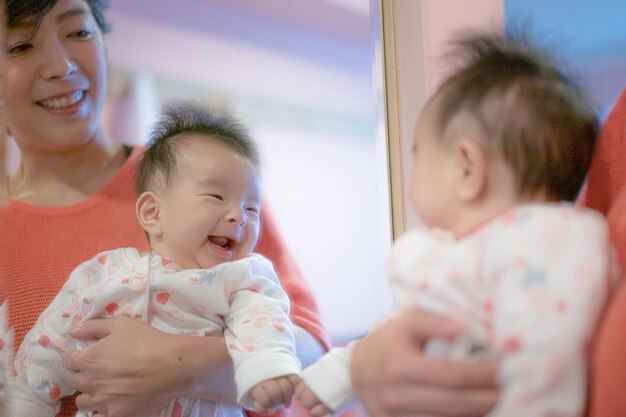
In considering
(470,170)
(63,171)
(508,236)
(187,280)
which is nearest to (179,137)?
(187,280)

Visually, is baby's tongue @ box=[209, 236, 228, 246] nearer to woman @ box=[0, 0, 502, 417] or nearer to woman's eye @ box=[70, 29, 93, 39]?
woman @ box=[0, 0, 502, 417]

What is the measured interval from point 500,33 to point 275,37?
983mm

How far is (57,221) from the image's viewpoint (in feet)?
4.88

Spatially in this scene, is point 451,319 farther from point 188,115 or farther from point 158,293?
point 188,115

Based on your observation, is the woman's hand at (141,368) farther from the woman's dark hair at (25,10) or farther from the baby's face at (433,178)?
the woman's dark hair at (25,10)

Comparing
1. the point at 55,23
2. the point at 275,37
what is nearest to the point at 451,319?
the point at 55,23

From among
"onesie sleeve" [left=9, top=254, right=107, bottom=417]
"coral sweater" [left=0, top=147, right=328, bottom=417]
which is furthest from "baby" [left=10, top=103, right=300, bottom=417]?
"coral sweater" [left=0, top=147, right=328, bottom=417]

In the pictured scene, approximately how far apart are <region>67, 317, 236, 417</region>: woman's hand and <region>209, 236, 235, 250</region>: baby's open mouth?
0.61ft

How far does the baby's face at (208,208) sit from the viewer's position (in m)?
1.24

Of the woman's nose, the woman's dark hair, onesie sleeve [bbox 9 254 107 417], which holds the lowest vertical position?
onesie sleeve [bbox 9 254 107 417]

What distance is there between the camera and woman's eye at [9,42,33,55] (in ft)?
4.80

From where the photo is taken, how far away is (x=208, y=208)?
1.23 meters

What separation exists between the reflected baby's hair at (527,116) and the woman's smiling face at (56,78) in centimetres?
92

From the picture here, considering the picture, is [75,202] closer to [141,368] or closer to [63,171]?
[63,171]
